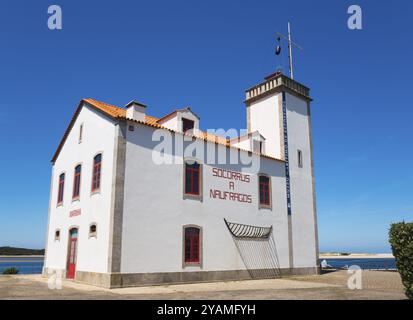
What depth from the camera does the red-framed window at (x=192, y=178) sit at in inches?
722

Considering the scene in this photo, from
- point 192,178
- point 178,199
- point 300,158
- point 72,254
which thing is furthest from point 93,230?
point 300,158

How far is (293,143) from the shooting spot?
81.1ft

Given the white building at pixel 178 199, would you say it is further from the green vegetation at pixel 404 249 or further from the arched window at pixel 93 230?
the green vegetation at pixel 404 249

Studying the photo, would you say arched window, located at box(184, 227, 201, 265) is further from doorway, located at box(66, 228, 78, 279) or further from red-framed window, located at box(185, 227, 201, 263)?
doorway, located at box(66, 228, 78, 279)

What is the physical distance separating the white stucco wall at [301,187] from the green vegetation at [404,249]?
43.1ft

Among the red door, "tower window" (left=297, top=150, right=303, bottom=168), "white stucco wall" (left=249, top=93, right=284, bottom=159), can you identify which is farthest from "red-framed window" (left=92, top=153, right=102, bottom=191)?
"tower window" (left=297, top=150, right=303, bottom=168)

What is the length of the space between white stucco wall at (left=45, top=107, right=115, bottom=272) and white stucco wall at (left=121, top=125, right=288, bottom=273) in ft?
3.32

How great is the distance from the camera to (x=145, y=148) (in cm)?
1705

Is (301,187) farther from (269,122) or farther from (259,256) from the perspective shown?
(259,256)

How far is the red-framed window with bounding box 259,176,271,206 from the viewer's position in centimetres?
2191

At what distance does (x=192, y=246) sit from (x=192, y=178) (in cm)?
334

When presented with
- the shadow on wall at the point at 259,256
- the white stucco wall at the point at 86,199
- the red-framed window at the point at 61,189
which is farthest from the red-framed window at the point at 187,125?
the red-framed window at the point at 61,189

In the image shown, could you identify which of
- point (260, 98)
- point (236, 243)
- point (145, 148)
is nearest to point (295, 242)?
point (236, 243)
